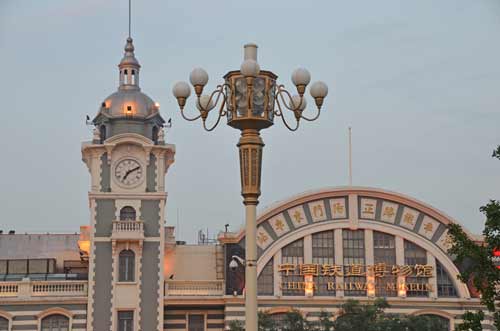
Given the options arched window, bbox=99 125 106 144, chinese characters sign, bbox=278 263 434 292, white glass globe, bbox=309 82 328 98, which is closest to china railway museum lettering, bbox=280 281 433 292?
chinese characters sign, bbox=278 263 434 292

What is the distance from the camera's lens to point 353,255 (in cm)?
4434

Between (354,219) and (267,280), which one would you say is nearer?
(267,280)

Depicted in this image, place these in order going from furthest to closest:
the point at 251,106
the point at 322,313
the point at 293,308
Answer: the point at 293,308 < the point at 322,313 < the point at 251,106

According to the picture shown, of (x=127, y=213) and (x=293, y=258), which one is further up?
(x=127, y=213)

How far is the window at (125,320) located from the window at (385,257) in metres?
11.0

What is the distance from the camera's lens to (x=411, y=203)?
44.5 metres

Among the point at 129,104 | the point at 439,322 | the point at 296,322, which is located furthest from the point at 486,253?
the point at 129,104

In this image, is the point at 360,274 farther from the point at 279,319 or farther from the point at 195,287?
the point at 195,287

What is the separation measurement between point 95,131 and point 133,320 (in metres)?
8.43

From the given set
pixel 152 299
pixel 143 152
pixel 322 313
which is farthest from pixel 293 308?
pixel 143 152

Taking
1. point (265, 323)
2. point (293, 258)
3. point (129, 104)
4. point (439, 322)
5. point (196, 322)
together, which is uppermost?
point (129, 104)

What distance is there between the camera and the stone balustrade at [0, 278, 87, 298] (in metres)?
41.8

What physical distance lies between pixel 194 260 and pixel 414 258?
10.0 metres

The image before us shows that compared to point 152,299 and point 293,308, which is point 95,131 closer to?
point 152,299
